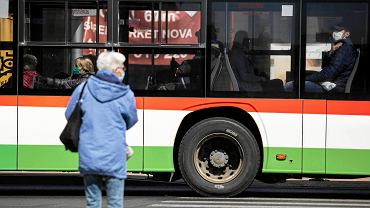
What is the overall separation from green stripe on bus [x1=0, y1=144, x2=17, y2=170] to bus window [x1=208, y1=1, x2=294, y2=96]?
2713 mm

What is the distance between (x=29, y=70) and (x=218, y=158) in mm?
2713

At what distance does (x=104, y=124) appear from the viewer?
6.70 meters

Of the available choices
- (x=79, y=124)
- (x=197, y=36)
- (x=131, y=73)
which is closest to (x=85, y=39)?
(x=131, y=73)

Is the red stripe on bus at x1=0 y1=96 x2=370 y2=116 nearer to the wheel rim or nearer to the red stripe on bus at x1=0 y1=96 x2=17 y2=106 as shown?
the red stripe on bus at x1=0 y1=96 x2=17 y2=106

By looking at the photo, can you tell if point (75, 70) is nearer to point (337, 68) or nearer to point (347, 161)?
point (337, 68)

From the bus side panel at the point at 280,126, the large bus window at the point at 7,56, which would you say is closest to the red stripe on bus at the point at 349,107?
the bus side panel at the point at 280,126

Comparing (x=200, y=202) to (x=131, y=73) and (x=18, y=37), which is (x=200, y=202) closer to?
(x=131, y=73)

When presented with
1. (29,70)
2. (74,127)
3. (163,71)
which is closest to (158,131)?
(163,71)

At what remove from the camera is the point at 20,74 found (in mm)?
11438

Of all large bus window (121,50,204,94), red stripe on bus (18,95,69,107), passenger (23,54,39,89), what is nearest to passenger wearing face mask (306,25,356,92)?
large bus window (121,50,204,94)

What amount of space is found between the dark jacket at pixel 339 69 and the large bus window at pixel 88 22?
2748 millimetres

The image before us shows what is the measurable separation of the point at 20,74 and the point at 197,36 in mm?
2344

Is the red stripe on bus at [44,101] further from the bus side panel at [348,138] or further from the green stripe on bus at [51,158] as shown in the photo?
the bus side panel at [348,138]

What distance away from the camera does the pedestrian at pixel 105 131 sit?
666 centimetres
